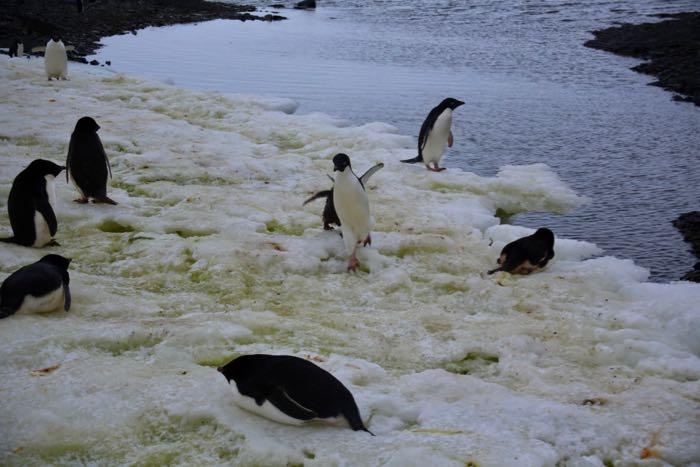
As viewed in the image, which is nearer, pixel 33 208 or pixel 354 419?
pixel 354 419

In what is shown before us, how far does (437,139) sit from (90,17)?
1870 cm

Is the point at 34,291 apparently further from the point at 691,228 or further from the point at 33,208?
the point at 691,228

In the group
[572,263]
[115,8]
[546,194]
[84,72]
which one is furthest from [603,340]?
[115,8]

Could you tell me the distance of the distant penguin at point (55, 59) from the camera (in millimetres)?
12188

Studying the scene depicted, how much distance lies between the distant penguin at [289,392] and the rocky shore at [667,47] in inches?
432

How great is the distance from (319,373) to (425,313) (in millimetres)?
1592

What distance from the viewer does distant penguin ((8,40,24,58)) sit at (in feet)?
50.5

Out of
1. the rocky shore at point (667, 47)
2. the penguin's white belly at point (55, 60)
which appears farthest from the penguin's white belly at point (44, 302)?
the rocky shore at point (667, 47)

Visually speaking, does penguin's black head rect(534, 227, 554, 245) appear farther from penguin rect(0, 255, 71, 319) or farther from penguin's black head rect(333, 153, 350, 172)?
penguin rect(0, 255, 71, 319)

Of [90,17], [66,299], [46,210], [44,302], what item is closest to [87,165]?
[46,210]

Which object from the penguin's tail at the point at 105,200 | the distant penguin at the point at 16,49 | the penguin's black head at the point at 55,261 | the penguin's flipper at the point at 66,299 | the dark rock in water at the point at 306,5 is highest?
the dark rock in water at the point at 306,5

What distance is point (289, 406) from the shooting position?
3137mm

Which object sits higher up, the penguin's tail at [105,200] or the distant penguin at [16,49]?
the distant penguin at [16,49]

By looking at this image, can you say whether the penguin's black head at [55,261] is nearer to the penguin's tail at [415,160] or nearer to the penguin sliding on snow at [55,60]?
the penguin's tail at [415,160]
